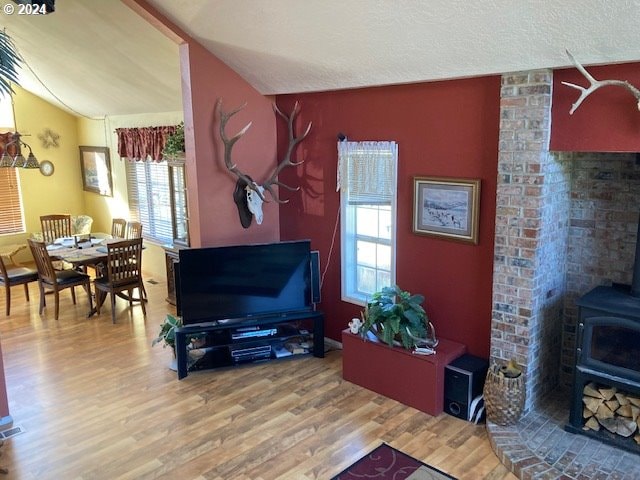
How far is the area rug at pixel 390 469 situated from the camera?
3.22 meters

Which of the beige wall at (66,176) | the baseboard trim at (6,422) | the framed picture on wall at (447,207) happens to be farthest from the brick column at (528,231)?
the beige wall at (66,176)

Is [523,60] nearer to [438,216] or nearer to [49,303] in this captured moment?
[438,216]

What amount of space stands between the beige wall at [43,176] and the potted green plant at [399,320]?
268 inches

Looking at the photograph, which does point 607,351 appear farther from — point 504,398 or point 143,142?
point 143,142

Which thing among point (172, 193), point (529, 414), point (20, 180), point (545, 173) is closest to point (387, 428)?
point (529, 414)

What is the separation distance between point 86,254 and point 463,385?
184 inches

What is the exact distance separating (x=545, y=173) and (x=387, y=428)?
2.05m

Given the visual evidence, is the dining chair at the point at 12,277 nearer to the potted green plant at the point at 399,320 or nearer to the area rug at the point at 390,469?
the potted green plant at the point at 399,320

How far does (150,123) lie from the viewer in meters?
7.09

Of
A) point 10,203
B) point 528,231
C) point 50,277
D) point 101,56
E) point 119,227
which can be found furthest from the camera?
point 10,203

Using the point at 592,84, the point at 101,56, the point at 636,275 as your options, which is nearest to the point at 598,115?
the point at 592,84

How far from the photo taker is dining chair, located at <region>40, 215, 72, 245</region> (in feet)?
26.0

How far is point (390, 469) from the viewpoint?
3.30 m

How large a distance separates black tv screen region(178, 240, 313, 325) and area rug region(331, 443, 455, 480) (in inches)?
67.3
